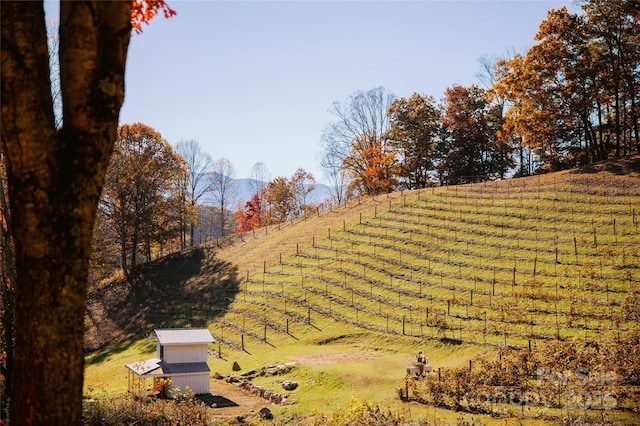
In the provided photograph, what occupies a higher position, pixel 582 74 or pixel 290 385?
pixel 582 74

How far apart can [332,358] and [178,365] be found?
8.47m

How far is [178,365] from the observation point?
1102 inches

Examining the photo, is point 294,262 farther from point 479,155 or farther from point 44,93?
point 44,93

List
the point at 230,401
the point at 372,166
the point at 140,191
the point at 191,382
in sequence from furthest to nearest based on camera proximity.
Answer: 1. the point at 372,166
2. the point at 140,191
3. the point at 191,382
4. the point at 230,401

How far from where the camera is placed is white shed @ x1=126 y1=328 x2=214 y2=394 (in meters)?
26.9

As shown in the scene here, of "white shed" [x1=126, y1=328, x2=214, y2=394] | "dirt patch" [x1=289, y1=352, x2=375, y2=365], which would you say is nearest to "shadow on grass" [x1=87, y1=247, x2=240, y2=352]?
"white shed" [x1=126, y1=328, x2=214, y2=394]

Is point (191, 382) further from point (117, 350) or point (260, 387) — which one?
point (117, 350)

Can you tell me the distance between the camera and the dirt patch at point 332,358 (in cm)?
2915

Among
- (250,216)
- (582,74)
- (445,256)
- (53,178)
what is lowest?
(445,256)

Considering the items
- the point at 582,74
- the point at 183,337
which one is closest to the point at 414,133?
the point at 582,74

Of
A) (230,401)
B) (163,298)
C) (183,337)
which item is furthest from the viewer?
(163,298)

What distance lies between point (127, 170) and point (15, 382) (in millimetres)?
50931

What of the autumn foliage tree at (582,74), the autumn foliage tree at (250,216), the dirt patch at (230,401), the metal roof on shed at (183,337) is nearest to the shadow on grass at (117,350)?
the metal roof on shed at (183,337)

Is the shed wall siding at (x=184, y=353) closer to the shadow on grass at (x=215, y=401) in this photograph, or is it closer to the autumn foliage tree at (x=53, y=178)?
the shadow on grass at (x=215, y=401)
